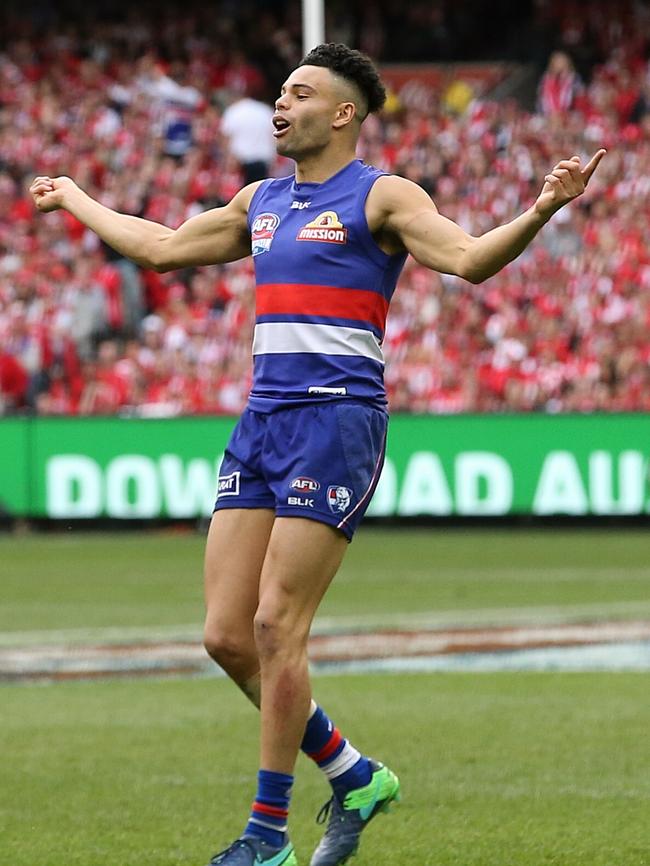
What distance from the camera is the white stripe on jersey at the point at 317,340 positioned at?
5734 millimetres

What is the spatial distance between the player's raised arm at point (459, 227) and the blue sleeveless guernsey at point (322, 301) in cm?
9

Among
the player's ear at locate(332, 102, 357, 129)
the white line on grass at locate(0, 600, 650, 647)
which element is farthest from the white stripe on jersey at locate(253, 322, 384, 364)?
the white line on grass at locate(0, 600, 650, 647)

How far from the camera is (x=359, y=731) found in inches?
327

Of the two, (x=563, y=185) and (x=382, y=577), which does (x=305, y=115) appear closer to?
(x=563, y=185)

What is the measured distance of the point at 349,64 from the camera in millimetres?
5969

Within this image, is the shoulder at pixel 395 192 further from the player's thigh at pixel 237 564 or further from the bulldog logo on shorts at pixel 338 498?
the player's thigh at pixel 237 564

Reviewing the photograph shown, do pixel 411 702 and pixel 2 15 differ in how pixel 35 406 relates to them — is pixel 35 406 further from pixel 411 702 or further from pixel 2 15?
pixel 411 702

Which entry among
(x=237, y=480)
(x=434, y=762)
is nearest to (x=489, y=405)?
(x=434, y=762)

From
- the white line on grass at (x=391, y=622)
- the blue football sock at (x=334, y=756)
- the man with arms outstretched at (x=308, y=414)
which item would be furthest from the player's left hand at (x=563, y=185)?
the white line on grass at (x=391, y=622)

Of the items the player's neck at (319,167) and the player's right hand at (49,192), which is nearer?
the player's neck at (319,167)

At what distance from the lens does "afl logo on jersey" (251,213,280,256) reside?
5848mm

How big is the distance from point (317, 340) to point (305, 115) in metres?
0.73

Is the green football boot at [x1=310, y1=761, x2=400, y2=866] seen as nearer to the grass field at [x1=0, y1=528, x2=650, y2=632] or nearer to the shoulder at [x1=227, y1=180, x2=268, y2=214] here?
the shoulder at [x1=227, y1=180, x2=268, y2=214]

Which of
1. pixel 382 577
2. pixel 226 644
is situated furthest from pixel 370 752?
pixel 382 577
